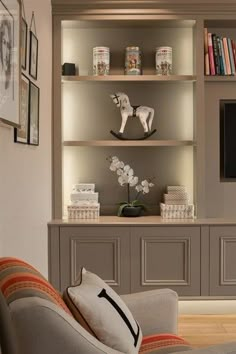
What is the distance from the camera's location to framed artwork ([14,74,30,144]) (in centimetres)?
288

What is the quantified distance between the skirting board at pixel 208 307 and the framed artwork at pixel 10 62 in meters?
2.24

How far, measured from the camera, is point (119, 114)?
4641 millimetres

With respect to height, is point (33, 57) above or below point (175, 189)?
above

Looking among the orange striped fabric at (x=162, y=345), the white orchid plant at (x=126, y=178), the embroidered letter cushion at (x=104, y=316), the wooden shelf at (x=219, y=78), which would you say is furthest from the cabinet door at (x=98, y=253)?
the embroidered letter cushion at (x=104, y=316)

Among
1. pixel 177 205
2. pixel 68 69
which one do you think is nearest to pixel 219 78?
pixel 177 205

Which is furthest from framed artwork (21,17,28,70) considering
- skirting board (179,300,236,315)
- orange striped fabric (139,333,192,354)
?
skirting board (179,300,236,315)

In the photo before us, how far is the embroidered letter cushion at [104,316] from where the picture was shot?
171 cm

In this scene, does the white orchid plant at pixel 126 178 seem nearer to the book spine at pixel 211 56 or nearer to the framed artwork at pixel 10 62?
the book spine at pixel 211 56

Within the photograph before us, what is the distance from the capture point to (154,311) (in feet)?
7.56

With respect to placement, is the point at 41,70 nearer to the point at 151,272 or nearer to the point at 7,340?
the point at 151,272

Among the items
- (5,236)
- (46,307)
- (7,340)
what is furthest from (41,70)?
(7,340)

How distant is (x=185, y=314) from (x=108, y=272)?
68 centimetres

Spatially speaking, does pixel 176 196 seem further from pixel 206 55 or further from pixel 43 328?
pixel 43 328

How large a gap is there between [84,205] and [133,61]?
1218 millimetres
